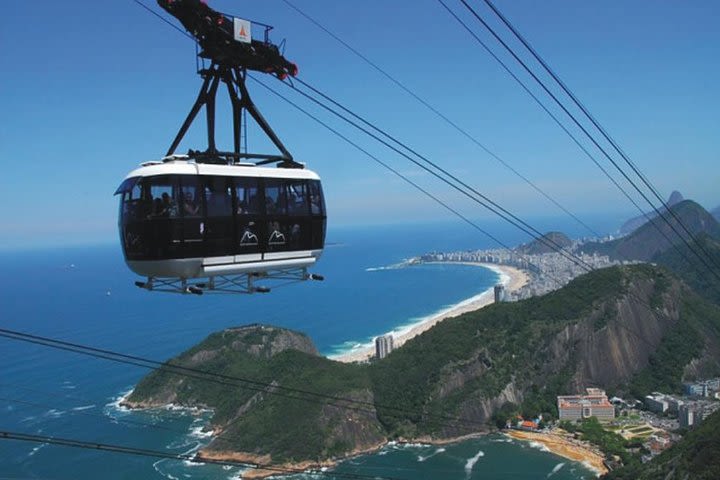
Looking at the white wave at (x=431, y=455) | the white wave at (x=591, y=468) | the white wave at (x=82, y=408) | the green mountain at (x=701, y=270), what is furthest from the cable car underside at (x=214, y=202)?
the green mountain at (x=701, y=270)

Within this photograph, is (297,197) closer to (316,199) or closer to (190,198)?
(316,199)

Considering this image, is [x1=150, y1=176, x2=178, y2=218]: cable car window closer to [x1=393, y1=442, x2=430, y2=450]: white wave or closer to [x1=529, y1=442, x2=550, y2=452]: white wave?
[x1=529, y1=442, x2=550, y2=452]: white wave

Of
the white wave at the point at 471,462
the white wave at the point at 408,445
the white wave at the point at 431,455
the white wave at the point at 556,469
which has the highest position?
the white wave at the point at 556,469

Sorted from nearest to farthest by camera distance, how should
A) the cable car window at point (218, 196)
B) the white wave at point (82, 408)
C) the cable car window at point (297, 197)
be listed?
1. the cable car window at point (218, 196)
2. the cable car window at point (297, 197)
3. the white wave at point (82, 408)

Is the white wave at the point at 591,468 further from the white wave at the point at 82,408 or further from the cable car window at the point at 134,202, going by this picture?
the white wave at the point at 82,408

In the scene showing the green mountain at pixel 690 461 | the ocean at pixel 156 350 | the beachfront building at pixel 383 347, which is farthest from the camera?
the beachfront building at pixel 383 347

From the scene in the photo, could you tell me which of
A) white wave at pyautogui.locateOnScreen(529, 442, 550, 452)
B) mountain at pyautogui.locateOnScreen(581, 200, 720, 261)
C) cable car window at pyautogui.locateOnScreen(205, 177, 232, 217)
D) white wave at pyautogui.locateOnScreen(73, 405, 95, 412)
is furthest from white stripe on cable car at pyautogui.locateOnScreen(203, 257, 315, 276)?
mountain at pyautogui.locateOnScreen(581, 200, 720, 261)
